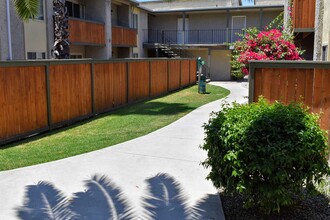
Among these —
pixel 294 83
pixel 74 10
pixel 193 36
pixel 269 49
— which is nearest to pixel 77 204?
pixel 294 83

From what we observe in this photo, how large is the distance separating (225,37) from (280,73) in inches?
1074

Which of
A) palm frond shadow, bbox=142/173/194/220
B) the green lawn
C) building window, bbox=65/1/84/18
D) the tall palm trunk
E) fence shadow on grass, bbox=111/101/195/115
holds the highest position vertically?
building window, bbox=65/1/84/18

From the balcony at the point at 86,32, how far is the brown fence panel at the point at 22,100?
11.2 metres

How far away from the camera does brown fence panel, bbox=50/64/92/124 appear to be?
10.7 meters

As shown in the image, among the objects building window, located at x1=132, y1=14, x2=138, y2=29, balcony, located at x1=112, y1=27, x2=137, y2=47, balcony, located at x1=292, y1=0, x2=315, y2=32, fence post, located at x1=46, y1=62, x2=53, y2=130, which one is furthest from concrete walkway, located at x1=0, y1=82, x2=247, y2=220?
building window, located at x1=132, y1=14, x2=138, y2=29

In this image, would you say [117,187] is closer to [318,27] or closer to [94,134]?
[94,134]

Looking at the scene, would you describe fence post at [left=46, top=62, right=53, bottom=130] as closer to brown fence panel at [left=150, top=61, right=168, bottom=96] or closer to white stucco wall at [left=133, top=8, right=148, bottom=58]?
brown fence panel at [left=150, top=61, right=168, bottom=96]

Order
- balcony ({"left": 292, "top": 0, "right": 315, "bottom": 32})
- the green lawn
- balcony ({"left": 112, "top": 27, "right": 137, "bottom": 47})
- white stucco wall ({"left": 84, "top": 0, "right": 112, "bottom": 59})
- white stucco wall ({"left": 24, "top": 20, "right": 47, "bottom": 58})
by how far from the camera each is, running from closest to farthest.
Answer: the green lawn < balcony ({"left": 292, "top": 0, "right": 315, "bottom": 32}) < white stucco wall ({"left": 24, "top": 20, "right": 47, "bottom": 58}) < white stucco wall ({"left": 84, "top": 0, "right": 112, "bottom": 59}) < balcony ({"left": 112, "top": 27, "right": 137, "bottom": 47})

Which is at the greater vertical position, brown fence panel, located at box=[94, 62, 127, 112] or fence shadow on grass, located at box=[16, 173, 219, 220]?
brown fence panel, located at box=[94, 62, 127, 112]

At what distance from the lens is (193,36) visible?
34375 millimetres

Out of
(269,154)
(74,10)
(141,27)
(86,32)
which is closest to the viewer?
(269,154)

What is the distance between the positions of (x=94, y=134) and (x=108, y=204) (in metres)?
4.92

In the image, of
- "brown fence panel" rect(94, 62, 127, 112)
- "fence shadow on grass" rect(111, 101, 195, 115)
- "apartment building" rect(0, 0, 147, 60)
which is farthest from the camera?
"apartment building" rect(0, 0, 147, 60)

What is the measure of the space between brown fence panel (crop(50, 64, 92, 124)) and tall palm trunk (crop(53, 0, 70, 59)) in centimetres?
380
